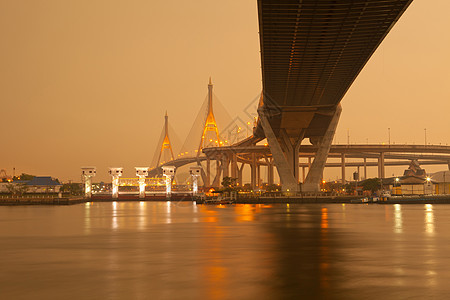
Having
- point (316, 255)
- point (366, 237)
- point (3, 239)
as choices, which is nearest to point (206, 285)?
point (316, 255)

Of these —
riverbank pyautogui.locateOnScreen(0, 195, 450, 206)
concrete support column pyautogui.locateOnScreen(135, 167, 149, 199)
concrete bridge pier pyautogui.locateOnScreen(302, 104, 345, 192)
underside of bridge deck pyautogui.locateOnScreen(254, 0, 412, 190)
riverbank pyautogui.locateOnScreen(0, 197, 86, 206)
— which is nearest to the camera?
underside of bridge deck pyautogui.locateOnScreen(254, 0, 412, 190)

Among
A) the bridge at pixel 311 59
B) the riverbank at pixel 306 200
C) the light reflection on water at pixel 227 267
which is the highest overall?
the bridge at pixel 311 59

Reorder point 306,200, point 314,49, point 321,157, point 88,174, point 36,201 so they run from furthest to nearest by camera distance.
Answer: point 88,174, point 36,201, point 306,200, point 321,157, point 314,49

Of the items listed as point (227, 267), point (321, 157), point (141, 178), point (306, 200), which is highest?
point (321, 157)

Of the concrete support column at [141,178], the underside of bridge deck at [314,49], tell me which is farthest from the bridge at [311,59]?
the concrete support column at [141,178]

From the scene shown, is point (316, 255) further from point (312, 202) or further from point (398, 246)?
point (312, 202)

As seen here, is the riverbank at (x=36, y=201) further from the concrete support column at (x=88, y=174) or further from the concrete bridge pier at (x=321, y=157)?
the concrete bridge pier at (x=321, y=157)

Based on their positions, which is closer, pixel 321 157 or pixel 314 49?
pixel 314 49

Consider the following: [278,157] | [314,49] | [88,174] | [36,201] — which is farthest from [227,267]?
[88,174]

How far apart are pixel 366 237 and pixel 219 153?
448ft

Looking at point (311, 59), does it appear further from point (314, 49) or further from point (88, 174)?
point (88, 174)

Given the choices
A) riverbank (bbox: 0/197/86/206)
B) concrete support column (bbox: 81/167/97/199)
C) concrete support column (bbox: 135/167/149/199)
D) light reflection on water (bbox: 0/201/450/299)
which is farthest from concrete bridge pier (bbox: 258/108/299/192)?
concrete support column (bbox: 135/167/149/199)

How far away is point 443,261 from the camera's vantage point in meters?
20.0

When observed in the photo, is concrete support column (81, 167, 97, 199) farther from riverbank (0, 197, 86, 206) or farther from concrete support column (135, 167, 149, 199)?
riverbank (0, 197, 86, 206)
